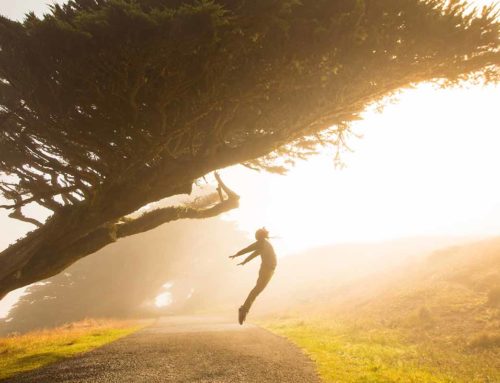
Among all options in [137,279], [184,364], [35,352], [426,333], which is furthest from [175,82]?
[137,279]

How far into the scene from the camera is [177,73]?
22.2ft

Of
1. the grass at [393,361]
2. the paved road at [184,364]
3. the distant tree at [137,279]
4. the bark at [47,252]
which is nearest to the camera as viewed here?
the paved road at [184,364]

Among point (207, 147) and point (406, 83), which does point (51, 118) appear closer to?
point (207, 147)

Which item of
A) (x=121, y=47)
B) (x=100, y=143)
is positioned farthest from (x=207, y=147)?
(x=121, y=47)

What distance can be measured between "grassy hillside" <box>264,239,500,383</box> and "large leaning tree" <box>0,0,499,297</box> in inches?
231

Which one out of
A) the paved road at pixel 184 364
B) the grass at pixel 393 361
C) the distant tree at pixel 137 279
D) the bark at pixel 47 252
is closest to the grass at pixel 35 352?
the paved road at pixel 184 364

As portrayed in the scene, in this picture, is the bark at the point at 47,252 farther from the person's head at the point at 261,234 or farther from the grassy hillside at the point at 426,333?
the grassy hillside at the point at 426,333

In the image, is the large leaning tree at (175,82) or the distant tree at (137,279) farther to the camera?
the distant tree at (137,279)

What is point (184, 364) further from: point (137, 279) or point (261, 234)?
point (137, 279)

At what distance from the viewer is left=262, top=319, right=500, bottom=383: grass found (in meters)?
7.08

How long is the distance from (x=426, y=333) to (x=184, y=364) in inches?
355

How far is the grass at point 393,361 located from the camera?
7082mm

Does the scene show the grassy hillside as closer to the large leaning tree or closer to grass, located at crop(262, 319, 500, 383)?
grass, located at crop(262, 319, 500, 383)

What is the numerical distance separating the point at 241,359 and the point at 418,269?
23113 mm
